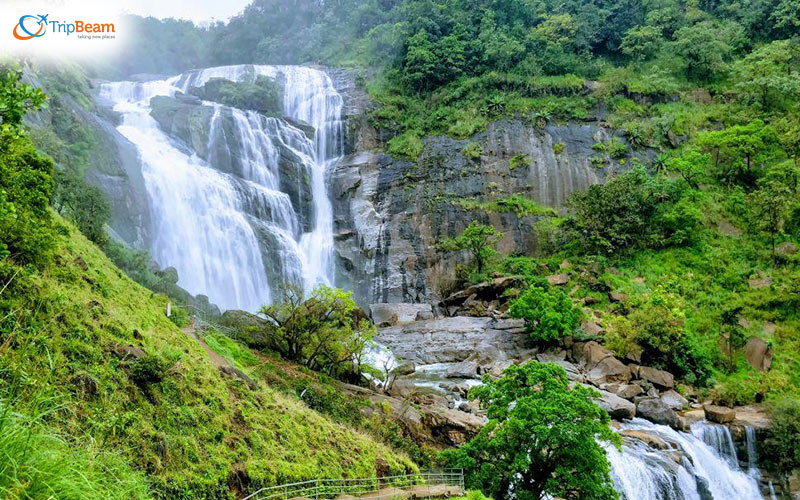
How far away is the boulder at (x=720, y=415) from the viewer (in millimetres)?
20578

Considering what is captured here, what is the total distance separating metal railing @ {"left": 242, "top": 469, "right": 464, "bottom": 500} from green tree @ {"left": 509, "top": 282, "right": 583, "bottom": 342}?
16.5 m

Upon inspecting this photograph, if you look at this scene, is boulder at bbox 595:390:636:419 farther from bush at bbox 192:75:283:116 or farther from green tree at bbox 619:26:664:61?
green tree at bbox 619:26:664:61

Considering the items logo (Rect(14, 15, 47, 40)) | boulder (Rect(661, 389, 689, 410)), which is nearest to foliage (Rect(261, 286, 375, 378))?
logo (Rect(14, 15, 47, 40))

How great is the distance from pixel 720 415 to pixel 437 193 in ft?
91.4

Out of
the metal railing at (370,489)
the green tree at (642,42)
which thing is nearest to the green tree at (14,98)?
the metal railing at (370,489)

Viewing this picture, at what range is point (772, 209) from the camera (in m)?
31.4

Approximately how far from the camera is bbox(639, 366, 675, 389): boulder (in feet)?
80.9

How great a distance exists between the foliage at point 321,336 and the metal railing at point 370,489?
6833 millimetres

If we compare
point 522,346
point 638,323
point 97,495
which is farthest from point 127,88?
point 97,495

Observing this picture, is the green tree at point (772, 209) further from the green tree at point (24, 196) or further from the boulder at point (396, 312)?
the green tree at point (24, 196)

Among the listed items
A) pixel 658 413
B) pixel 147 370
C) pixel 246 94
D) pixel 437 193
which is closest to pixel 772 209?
pixel 658 413

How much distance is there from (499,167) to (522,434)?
114ft

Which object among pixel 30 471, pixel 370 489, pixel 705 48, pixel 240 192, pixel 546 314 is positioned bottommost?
pixel 370 489

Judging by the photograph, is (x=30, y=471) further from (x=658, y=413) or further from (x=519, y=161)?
(x=519, y=161)
